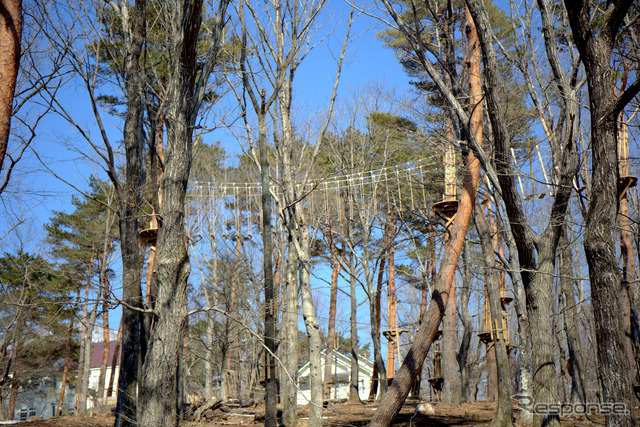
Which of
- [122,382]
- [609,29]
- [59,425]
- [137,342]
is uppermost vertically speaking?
[609,29]

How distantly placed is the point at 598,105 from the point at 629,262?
961cm

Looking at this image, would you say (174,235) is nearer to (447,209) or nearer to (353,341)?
(447,209)

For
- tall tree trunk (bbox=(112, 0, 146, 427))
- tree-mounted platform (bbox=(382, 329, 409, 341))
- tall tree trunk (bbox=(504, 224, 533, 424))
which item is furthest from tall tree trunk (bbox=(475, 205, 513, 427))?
tall tree trunk (bbox=(112, 0, 146, 427))

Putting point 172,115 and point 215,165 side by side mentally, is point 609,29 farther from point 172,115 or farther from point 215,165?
point 215,165

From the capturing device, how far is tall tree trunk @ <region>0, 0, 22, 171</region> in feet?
13.7

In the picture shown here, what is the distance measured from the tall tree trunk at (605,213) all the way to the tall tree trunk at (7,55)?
5.45 meters

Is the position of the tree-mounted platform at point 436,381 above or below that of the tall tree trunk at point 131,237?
below

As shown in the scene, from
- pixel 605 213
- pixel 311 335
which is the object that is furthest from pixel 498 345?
pixel 605 213

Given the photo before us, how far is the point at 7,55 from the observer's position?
423 centimetres

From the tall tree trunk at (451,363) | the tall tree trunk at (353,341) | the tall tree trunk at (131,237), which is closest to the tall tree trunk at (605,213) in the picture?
the tall tree trunk at (131,237)

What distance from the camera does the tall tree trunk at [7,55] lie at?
13.7ft

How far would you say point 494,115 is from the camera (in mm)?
5781

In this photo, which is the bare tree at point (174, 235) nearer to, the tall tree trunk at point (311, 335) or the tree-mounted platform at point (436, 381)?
the tall tree trunk at point (311, 335)

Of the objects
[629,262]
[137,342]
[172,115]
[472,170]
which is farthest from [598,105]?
[629,262]
